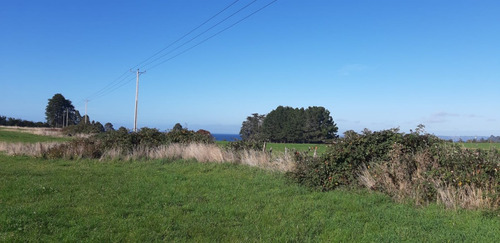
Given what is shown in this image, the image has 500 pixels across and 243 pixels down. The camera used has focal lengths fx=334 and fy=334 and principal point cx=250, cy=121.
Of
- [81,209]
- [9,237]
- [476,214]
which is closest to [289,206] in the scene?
[476,214]

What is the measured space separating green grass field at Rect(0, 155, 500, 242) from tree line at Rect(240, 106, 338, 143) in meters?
61.2

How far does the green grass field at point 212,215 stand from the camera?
4758 millimetres

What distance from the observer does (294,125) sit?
250 ft

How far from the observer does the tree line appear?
239 feet

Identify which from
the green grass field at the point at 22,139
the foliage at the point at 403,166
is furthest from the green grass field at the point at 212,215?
the green grass field at the point at 22,139

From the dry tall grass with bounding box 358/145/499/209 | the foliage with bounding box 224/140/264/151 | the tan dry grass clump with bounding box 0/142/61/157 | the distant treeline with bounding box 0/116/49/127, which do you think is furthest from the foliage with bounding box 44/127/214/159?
the distant treeline with bounding box 0/116/49/127

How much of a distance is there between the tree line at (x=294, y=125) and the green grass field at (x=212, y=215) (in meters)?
61.2

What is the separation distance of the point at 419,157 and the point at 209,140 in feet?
39.6

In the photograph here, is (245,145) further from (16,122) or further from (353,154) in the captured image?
(16,122)

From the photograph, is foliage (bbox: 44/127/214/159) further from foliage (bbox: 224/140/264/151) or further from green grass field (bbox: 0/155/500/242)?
green grass field (bbox: 0/155/500/242)

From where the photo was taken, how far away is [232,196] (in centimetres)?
732

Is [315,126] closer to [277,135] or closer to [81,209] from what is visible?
[277,135]

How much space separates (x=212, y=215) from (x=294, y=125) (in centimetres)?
7119

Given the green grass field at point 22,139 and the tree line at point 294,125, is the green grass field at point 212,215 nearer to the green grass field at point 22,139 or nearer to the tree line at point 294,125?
the green grass field at point 22,139
